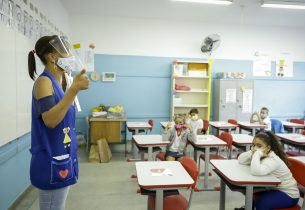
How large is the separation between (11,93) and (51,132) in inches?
72.3

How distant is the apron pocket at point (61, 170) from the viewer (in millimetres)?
1142

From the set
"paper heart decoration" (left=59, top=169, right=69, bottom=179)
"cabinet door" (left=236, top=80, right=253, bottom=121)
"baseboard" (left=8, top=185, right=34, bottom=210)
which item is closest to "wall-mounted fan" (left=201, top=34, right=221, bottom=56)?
"cabinet door" (left=236, top=80, right=253, bottom=121)

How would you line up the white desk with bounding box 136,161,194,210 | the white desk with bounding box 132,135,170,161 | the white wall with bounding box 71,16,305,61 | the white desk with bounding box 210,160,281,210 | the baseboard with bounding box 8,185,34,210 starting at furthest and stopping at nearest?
the white wall with bounding box 71,16,305,61 < the white desk with bounding box 132,135,170,161 < the baseboard with bounding box 8,185,34,210 < the white desk with bounding box 210,160,281,210 < the white desk with bounding box 136,161,194,210

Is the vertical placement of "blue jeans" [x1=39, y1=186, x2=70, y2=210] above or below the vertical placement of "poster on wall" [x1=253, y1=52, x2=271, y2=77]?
below

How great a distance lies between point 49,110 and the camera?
1.09 m

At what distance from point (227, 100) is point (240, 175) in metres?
4.52

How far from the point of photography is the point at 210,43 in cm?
629

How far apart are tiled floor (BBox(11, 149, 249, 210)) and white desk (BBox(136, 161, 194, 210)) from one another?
0.97m

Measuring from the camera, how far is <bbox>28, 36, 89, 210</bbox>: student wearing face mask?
1.10m

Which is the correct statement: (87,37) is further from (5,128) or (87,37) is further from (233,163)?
(233,163)

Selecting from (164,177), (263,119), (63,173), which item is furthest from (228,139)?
(63,173)

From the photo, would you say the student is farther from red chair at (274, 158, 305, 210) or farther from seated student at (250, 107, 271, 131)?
seated student at (250, 107, 271, 131)

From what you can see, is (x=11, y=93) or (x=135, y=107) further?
(x=135, y=107)

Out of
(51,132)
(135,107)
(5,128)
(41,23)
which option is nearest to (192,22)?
(135,107)
